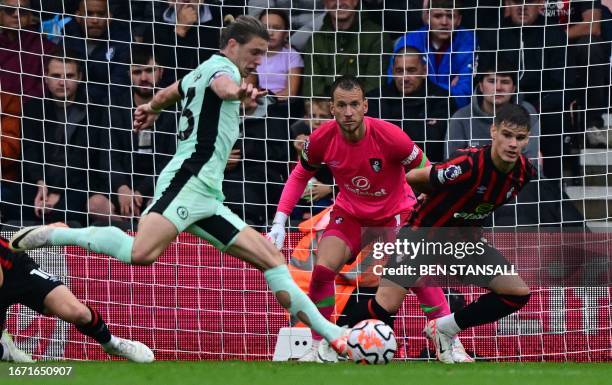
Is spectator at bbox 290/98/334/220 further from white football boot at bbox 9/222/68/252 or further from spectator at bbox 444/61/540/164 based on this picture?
white football boot at bbox 9/222/68/252

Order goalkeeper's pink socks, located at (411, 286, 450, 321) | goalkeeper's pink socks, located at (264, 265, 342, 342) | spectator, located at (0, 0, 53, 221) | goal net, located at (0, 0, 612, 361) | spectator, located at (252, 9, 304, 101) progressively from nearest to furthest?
1. goalkeeper's pink socks, located at (264, 265, 342, 342)
2. goalkeeper's pink socks, located at (411, 286, 450, 321)
3. goal net, located at (0, 0, 612, 361)
4. spectator, located at (0, 0, 53, 221)
5. spectator, located at (252, 9, 304, 101)

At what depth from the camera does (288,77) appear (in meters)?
11.0

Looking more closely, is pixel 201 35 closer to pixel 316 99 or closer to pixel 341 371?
pixel 316 99

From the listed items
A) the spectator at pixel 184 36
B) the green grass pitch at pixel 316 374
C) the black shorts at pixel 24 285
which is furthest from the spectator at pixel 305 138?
the black shorts at pixel 24 285

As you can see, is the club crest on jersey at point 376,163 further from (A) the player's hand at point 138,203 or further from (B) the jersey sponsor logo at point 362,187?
(A) the player's hand at point 138,203

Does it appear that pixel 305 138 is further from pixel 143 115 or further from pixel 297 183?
pixel 143 115

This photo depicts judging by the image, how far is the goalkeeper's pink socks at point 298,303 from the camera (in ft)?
24.2

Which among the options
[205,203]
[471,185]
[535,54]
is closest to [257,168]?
[535,54]

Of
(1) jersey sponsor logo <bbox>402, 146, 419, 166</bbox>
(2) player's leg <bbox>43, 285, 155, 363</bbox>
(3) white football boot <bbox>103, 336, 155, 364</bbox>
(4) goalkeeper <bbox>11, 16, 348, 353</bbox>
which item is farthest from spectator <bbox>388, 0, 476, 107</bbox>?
(2) player's leg <bbox>43, 285, 155, 363</bbox>

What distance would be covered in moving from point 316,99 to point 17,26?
2.53 m

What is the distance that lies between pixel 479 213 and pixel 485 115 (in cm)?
210

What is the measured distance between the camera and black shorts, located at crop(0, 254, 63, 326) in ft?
27.5

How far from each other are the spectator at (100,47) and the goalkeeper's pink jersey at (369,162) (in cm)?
219

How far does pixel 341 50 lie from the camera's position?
10.9 m
